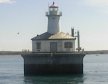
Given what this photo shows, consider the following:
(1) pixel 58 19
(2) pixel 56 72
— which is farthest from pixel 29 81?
(1) pixel 58 19

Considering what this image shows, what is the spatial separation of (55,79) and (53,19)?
1187 centimetres

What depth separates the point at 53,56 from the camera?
63.2 metres

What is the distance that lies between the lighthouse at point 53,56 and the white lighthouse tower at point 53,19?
1.04 meters

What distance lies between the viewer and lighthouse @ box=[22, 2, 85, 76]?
63.5 meters

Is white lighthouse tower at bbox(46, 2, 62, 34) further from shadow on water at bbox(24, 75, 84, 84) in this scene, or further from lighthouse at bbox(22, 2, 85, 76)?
shadow on water at bbox(24, 75, 84, 84)

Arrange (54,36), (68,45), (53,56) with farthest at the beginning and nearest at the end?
(54,36), (68,45), (53,56)

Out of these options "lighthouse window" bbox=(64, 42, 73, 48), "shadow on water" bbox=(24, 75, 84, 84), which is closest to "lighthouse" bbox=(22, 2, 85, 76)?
"lighthouse window" bbox=(64, 42, 73, 48)

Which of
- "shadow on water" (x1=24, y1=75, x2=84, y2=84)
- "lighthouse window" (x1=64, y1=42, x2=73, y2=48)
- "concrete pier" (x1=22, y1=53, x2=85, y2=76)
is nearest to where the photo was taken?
"shadow on water" (x1=24, y1=75, x2=84, y2=84)

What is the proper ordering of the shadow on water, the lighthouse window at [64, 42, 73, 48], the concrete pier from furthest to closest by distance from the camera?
the lighthouse window at [64, 42, 73, 48]
the concrete pier
the shadow on water

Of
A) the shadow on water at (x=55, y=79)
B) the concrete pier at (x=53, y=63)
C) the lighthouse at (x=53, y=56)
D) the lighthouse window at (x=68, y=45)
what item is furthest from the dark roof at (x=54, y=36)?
the shadow on water at (x=55, y=79)

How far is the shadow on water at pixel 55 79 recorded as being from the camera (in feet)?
189

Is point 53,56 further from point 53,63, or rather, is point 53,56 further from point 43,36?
point 43,36

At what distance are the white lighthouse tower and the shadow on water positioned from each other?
8.44 m

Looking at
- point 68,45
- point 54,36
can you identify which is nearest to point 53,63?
point 68,45
